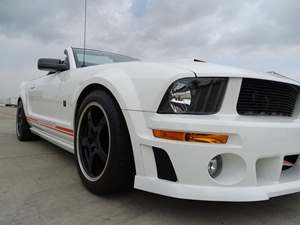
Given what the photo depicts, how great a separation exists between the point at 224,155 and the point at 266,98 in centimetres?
53

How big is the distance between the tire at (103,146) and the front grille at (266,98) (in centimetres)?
80

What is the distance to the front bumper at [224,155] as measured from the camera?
5.26 feet

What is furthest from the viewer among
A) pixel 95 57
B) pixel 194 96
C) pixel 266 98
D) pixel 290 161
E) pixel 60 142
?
pixel 95 57

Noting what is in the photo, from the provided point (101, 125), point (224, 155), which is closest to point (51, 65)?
point (101, 125)

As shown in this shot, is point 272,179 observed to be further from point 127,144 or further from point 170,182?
point 127,144

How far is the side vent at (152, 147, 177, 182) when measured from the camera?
5.52 ft

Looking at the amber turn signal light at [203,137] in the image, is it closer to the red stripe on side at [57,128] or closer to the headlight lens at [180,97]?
the headlight lens at [180,97]

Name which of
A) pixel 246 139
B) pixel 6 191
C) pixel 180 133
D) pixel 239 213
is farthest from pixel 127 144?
pixel 6 191

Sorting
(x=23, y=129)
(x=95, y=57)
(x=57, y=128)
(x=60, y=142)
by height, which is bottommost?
(x=23, y=129)

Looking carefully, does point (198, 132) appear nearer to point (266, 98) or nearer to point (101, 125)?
point (266, 98)

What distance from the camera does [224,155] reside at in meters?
1.67

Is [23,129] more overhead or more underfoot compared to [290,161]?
more underfoot

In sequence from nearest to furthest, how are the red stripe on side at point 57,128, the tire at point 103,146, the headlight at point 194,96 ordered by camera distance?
1. the headlight at point 194,96
2. the tire at point 103,146
3. the red stripe on side at point 57,128

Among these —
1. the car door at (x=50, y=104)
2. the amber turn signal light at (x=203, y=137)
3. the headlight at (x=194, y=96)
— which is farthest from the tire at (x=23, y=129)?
the amber turn signal light at (x=203, y=137)
